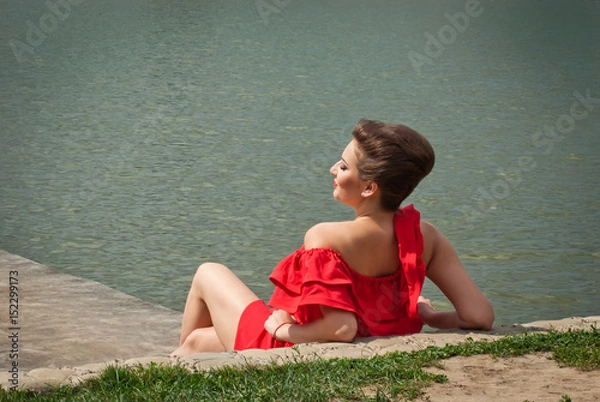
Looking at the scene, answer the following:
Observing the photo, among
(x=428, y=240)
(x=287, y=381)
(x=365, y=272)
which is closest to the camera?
(x=287, y=381)

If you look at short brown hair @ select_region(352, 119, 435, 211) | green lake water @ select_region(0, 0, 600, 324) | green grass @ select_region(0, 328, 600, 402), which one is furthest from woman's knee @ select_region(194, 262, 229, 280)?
green lake water @ select_region(0, 0, 600, 324)

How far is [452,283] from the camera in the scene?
4801 mm

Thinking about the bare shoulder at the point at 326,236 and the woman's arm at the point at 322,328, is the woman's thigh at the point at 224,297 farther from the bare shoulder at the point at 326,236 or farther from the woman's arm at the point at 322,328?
the bare shoulder at the point at 326,236

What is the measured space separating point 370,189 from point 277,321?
2.23ft

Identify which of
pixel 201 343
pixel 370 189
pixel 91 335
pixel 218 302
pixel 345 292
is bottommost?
pixel 91 335

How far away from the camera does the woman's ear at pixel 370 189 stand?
4527 millimetres

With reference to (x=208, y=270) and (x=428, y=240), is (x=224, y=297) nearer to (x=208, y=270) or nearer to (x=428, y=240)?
(x=208, y=270)

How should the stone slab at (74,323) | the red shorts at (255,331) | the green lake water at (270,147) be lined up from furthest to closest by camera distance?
the green lake water at (270,147)
the stone slab at (74,323)
the red shorts at (255,331)

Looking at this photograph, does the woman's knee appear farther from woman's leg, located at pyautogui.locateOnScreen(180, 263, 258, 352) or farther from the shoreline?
the shoreline

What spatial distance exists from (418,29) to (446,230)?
679 inches

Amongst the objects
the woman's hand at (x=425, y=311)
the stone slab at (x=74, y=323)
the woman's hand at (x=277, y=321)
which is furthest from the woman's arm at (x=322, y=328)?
the stone slab at (x=74, y=323)

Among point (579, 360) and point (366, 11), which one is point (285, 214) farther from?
point (366, 11)

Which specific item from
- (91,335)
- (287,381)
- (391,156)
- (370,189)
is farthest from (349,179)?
(91,335)

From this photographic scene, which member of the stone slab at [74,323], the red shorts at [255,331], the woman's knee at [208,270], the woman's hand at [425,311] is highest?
the woman's knee at [208,270]
